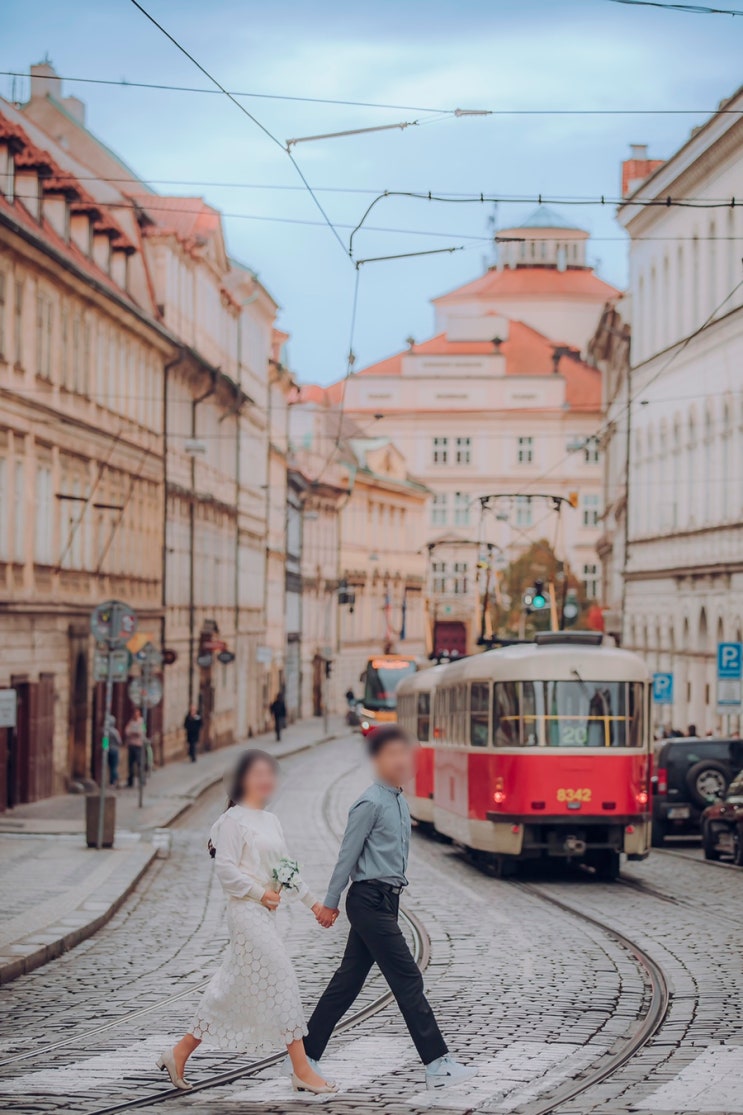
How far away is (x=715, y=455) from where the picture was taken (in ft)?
179

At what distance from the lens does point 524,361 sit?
414 feet

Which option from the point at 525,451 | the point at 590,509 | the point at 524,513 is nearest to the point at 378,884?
the point at 590,509

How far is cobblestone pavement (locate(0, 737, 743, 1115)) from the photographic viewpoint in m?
9.61

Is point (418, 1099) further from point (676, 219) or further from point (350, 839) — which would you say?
point (676, 219)

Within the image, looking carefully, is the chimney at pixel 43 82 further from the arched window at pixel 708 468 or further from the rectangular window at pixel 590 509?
the rectangular window at pixel 590 509

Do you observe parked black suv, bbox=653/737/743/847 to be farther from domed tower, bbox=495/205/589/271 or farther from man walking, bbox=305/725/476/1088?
domed tower, bbox=495/205/589/271

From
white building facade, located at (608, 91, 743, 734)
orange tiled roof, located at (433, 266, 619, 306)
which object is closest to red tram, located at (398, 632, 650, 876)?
white building facade, located at (608, 91, 743, 734)

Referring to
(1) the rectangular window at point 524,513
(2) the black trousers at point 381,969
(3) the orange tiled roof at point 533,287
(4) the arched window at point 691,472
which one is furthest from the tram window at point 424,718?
(3) the orange tiled roof at point 533,287

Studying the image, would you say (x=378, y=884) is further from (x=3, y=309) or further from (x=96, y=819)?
(x=3, y=309)

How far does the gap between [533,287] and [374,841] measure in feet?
416

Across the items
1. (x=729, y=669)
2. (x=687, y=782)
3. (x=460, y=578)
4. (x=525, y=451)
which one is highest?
(x=525, y=451)

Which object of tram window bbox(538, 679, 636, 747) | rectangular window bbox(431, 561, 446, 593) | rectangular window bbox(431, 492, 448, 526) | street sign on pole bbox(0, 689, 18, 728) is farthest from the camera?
rectangular window bbox(431, 492, 448, 526)

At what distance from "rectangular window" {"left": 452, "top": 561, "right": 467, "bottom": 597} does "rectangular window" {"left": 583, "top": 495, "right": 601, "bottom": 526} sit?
24.9ft

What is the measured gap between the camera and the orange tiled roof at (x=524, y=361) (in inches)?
4862
